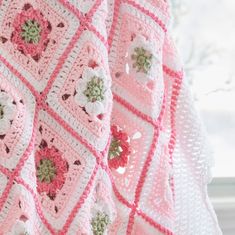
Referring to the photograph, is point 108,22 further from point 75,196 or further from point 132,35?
point 75,196

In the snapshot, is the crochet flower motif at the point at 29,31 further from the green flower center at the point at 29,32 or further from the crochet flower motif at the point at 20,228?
the crochet flower motif at the point at 20,228

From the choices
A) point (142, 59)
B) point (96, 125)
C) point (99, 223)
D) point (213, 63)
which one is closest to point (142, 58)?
point (142, 59)

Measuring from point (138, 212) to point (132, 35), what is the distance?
23 cm

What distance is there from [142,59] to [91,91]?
3.5 inches

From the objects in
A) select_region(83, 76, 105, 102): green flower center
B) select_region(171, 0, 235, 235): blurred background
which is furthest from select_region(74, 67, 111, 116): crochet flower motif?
select_region(171, 0, 235, 235): blurred background

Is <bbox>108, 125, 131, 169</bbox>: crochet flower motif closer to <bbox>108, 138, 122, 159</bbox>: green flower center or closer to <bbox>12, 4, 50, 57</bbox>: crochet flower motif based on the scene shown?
<bbox>108, 138, 122, 159</bbox>: green flower center

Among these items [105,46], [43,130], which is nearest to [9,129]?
[43,130]

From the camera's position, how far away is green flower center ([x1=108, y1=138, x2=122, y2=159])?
841mm

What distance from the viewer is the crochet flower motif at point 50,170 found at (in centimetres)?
78

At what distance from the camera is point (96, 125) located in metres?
0.77

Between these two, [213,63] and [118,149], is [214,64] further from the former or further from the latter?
[118,149]

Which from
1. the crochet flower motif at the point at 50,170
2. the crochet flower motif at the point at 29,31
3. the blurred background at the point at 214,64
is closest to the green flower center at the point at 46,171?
the crochet flower motif at the point at 50,170

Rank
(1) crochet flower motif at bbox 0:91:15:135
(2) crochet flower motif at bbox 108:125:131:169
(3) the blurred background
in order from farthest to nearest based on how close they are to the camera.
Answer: (3) the blurred background, (2) crochet flower motif at bbox 108:125:131:169, (1) crochet flower motif at bbox 0:91:15:135

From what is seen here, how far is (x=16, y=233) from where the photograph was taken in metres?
0.74
